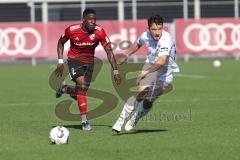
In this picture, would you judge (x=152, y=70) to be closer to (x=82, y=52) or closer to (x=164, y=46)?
(x=164, y=46)

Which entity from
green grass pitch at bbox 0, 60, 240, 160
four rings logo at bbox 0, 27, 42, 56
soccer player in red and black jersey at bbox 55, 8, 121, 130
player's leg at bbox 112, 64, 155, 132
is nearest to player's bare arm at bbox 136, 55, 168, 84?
player's leg at bbox 112, 64, 155, 132

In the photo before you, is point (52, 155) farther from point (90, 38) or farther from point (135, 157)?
point (90, 38)

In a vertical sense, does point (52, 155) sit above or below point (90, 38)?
below

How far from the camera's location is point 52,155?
1038cm

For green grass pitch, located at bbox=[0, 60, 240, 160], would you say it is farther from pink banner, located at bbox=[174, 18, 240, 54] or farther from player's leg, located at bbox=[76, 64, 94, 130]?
pink banner, located at bbox=[174, 18, 240, 54]

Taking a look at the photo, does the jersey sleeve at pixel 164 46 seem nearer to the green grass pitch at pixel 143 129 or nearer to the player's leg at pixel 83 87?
the green grass pitch at pixel 143 129

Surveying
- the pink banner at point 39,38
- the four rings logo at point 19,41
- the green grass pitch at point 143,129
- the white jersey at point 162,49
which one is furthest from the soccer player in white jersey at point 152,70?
the four rings logo at point 19,41

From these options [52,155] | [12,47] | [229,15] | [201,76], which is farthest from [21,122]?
[229,15]

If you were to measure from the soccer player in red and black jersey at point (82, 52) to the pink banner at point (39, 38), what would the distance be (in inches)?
864

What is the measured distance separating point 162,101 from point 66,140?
8004mm

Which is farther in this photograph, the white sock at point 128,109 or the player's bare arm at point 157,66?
the white sock at point 128,109

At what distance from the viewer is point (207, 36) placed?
37594 millimetres

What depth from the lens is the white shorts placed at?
42.7ft

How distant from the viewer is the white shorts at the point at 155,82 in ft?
42.7
